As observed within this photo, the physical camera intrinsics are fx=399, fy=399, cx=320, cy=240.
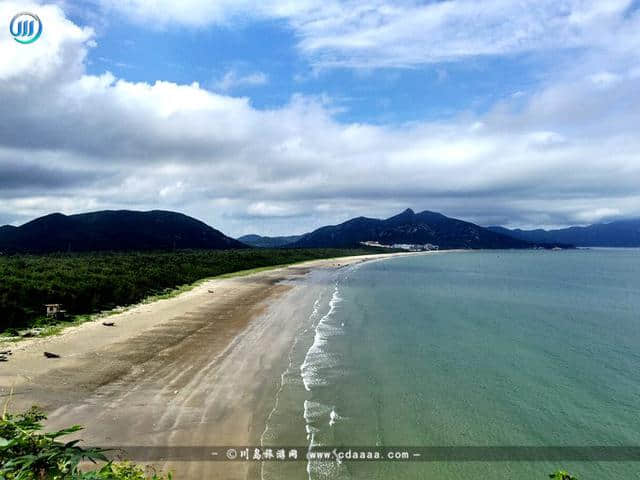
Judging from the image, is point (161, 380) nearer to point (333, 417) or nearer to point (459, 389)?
point (333, 417)

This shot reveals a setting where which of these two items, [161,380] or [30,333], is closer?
[161,380]

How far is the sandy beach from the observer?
45.0 feet

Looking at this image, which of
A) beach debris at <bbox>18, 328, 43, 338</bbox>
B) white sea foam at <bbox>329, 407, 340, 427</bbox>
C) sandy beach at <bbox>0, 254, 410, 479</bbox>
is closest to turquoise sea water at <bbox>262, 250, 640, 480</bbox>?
white sea foam at <bbox>329, 407, 340, 427</bbox>

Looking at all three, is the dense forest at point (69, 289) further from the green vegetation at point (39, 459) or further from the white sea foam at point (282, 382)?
the green vegetation at point (39, 459)

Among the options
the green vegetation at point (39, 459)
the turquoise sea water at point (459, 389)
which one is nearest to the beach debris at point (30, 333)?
the turquoise sea water at point (459, 389)

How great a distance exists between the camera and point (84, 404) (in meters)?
15.8

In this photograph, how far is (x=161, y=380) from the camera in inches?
742

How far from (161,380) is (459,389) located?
14233 millimetres

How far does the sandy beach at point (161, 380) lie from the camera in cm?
1372

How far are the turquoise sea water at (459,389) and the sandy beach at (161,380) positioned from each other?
1511 millimetres

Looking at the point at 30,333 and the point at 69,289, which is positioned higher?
the point at 69,289

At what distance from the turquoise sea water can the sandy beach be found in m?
1.51

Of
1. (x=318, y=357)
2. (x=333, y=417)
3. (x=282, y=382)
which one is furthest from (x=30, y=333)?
(x=333, y=417)

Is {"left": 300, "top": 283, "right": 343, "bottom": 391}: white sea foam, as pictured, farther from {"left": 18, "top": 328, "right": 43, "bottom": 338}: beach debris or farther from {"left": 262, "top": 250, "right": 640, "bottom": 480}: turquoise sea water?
{"left": 18, "top": 328, "right": 43, "bottom": 338}: beach debris
